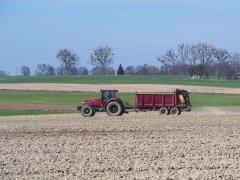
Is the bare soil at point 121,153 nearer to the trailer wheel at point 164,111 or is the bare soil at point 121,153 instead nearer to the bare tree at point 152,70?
the trailer wheel at point 164,111

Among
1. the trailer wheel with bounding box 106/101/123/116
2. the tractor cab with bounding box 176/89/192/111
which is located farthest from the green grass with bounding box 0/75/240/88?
the trailer wheel with bounding box 106/101/123/116

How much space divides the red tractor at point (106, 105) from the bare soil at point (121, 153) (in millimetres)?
10130

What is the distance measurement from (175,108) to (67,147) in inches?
774

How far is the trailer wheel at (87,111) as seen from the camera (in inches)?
1372

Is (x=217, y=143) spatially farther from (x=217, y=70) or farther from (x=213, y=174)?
(x=217, y=70)

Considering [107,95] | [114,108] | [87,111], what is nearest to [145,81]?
[87,111]

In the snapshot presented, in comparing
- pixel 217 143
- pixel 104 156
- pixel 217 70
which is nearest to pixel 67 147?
pixel 104 156

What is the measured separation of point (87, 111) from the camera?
35031 mm

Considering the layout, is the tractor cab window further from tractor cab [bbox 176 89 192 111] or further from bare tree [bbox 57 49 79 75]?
bare tree [bbox 57 49 79 75]

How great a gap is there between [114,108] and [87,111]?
65.6 inches

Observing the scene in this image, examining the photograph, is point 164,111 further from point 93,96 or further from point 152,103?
point 93,96

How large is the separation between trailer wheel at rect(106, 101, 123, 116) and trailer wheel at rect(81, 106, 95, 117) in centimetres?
103

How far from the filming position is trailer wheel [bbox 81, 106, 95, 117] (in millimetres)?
34838

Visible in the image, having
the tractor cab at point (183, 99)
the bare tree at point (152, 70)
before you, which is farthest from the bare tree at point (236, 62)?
the tractor cab at point (183, 99)
